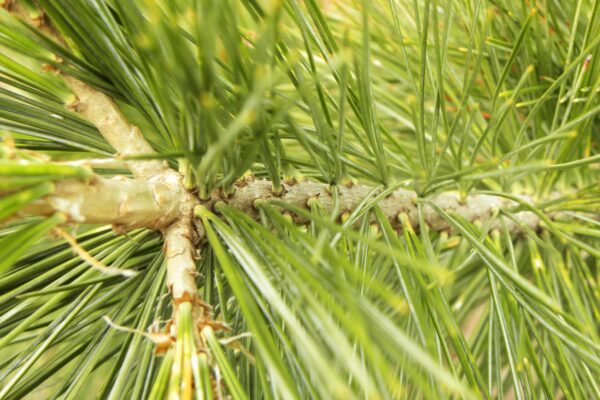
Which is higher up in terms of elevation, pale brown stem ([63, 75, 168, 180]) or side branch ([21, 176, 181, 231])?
pale brown stem ([63, 75, 168, 180])

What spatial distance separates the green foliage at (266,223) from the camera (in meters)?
0.19

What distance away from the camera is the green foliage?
0.19m

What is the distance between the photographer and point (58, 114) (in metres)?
0.31

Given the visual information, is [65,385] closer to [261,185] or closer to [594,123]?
[261,185]

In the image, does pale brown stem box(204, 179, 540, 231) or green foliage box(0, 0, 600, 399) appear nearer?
green foliage box(0, 0, 600, 399)

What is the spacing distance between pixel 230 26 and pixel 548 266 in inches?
14.2

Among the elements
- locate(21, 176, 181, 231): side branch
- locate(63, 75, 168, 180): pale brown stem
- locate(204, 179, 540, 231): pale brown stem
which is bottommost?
locate(204, 179, 540, 231): pale brown stem

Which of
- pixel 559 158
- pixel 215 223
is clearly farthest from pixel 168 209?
pixel 559 158

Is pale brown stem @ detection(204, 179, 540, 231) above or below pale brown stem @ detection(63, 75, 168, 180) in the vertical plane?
below

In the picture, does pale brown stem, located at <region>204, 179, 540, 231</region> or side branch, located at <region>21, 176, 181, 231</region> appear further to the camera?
pale brown stem, located at <region>204, 179, 540, 231</region>

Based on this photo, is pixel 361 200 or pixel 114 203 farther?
pixel 361 200

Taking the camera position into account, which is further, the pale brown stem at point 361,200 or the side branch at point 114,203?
the pale brown stem at point 361,200

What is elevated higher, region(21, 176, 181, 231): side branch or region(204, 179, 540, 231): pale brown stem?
region(21, 176, 181, 231): side branch

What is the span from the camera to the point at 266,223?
0.29 m
